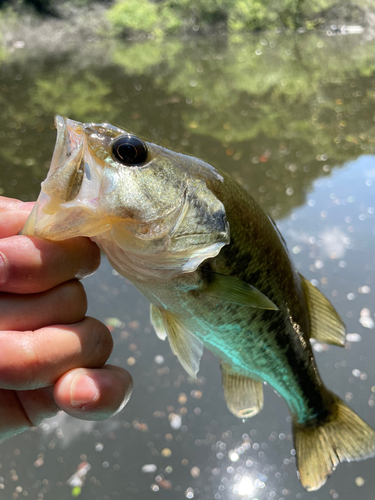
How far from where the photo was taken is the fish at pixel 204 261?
0.93 metres

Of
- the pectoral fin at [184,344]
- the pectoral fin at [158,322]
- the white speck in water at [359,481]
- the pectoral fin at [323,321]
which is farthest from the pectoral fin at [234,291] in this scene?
the white speck in water at [359,481]

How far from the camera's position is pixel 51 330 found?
1000 millimetres

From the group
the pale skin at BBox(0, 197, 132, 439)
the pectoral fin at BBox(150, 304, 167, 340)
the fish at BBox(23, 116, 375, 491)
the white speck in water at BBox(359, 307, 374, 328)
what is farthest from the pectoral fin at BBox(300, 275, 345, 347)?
the white speck in water at BBox(359, 307, 374, 328)

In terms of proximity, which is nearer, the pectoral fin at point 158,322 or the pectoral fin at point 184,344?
the pectoral fin at point 184,344

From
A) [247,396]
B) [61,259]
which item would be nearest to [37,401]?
[61,259]

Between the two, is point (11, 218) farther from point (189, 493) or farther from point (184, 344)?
point (189, 493)

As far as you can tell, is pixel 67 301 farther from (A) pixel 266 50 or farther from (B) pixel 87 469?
(A) pixel 266 50

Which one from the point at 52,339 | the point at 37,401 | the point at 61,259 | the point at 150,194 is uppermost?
the point at 150,194

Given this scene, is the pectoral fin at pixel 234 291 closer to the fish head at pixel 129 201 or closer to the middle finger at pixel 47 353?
the fish head at pixel 129 201

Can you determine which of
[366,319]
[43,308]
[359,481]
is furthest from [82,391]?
[366,319]

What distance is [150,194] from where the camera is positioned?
100 cm

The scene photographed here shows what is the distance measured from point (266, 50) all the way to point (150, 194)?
611 inches

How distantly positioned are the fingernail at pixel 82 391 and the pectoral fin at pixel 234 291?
0.43m

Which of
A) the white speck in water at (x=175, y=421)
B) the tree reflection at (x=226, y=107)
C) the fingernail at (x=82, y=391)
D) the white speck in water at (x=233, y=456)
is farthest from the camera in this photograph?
the tree reflection at (x=226, y=107)
